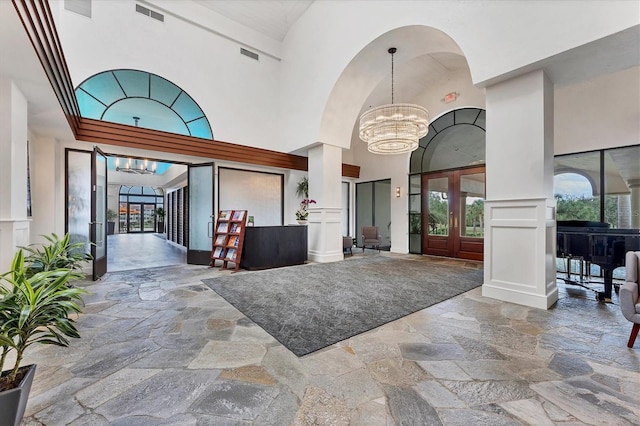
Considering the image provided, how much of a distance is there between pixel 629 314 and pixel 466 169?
544 cm

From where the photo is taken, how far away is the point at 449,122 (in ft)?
24.3

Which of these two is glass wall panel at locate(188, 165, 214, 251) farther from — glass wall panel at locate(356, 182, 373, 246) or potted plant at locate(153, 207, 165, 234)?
potted plant at locate(153, 207, 165, 234)

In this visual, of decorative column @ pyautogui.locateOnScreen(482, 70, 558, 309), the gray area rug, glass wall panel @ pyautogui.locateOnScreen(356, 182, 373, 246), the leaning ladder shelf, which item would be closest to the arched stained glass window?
the leaning ladder shelf

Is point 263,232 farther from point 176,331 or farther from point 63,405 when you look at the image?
point 63,405

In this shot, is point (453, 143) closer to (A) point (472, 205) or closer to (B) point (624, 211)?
(A) point (472, 205)

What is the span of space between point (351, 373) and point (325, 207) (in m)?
4.91

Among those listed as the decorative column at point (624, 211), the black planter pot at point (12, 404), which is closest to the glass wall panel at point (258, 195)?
the black planter pot at point (12, 404)

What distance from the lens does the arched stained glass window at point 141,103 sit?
538cm

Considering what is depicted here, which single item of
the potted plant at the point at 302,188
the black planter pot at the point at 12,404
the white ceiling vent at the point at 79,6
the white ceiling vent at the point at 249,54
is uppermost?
the white ceiling vent at the point at 249,54

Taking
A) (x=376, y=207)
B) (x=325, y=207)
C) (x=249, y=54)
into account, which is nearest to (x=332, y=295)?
(x=325, y=207)

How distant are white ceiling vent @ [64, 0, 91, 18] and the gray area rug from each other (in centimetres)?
603

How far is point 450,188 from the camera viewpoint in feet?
24.1

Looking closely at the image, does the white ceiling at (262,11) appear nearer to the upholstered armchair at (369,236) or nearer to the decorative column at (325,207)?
the decorative column at (325,207)

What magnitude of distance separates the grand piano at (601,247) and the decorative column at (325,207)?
433 cm
